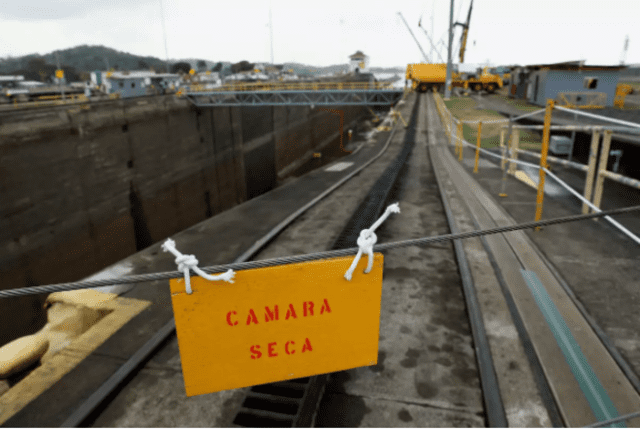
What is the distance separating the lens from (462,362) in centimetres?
392

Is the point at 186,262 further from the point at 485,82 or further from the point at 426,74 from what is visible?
the point at 485,82

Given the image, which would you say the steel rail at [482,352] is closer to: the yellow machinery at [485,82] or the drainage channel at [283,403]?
the drainage channel at [283,403]

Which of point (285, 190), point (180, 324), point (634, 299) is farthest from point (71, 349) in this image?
point (285, 190)

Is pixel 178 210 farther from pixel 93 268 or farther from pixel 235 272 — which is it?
pixel 235 272

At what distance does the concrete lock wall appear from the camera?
1530 cm

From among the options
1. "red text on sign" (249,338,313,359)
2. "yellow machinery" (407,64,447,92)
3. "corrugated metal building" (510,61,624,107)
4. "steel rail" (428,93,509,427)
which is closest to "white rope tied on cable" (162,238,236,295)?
"red text on sign" (249,338,313,359)

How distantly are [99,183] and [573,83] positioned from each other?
35.6m

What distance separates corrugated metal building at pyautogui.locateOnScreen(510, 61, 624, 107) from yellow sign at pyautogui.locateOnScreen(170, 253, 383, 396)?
97.7 feet

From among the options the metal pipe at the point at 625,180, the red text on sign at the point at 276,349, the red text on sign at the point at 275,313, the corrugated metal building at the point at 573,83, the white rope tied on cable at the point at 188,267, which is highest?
the corrugated metal building at the point at 573,83

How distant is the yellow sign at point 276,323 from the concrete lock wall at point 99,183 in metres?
16.6

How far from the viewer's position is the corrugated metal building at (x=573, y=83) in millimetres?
28875

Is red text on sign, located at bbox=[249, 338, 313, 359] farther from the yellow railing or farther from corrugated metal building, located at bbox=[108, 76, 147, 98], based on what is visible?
corrugated metal building, located at bbox=[108, 76, 147, 98]

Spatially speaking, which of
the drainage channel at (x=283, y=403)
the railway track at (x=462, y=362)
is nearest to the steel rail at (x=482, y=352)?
the railway track at (x=462, y=362)

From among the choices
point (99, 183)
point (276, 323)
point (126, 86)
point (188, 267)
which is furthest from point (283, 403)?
point (126, 86)
